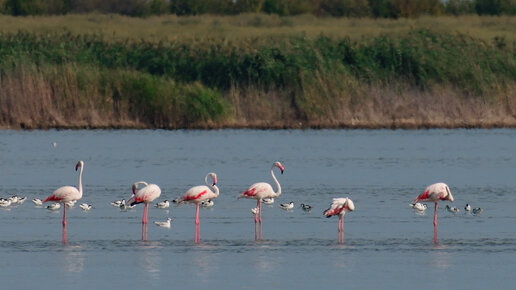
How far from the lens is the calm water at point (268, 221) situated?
42.1 feet

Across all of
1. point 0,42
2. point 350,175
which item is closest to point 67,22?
point 0,42

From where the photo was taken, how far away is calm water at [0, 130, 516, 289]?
12.8 m

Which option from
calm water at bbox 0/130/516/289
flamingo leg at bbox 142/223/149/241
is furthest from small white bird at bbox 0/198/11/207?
flamingo leg at bbox 142/223/149/241

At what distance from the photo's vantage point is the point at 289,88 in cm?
3431

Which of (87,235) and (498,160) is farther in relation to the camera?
(498,160)


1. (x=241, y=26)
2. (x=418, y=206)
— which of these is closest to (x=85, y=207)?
(x=418, y=206)

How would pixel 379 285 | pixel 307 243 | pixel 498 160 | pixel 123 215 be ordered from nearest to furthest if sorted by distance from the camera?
pixel 379 285 → pixel 307 243 → pixel 123 215 → pixel 498 160

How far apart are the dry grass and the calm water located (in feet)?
54.6

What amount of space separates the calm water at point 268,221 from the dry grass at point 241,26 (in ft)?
54.6

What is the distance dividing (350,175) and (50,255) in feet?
33.9

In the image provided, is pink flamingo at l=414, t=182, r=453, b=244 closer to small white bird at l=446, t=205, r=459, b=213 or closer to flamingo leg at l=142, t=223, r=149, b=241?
small white bird at l=446, t=205, r=459, b=213

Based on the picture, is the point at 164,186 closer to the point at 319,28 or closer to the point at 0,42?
the point at 0,42

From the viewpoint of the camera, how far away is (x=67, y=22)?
2144 inches

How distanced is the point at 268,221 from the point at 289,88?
1709 cm
